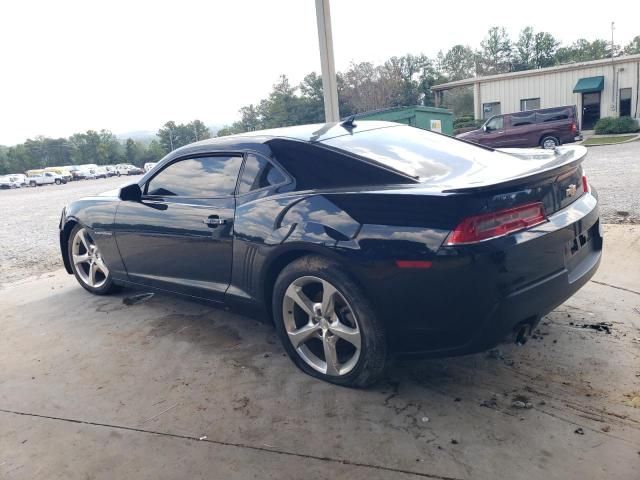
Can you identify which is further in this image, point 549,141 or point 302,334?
point 549,141

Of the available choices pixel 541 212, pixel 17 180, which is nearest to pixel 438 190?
pixel 541 212

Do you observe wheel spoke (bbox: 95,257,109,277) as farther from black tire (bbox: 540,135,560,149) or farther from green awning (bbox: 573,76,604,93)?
green awning (bbox: 573,76,604,93)

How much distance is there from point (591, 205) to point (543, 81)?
2706cm

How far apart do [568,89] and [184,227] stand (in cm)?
2784

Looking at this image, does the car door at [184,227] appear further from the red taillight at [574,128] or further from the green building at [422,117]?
the red taillight at [574,128]

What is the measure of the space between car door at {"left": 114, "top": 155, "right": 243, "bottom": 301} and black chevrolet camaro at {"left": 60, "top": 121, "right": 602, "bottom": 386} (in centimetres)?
1

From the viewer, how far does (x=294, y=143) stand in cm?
324

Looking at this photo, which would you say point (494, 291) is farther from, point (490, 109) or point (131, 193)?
point (490, 109)

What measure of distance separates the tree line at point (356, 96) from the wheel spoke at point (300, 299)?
4231 millimetres

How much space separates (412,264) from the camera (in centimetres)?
250

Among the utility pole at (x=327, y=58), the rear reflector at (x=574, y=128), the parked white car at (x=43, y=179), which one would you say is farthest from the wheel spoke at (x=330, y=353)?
the parked white car at (x=43, y=179)

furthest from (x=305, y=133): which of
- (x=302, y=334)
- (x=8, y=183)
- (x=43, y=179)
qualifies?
(x=43, y=179)

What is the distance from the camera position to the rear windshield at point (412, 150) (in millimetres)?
3010

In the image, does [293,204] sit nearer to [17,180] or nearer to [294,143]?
[294,143]
